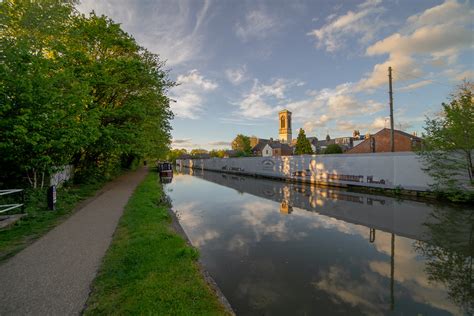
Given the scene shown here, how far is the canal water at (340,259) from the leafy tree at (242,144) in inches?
2178

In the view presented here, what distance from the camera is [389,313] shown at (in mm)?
3865

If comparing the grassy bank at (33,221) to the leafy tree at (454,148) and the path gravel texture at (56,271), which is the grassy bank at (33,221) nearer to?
the path gravel texture at (56,271)

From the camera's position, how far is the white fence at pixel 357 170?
14.8m

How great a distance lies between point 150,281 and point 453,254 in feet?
24.8

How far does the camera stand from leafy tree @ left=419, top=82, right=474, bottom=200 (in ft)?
38.1

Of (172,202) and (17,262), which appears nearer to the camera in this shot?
(17,262)

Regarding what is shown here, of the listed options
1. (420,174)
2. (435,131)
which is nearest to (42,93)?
(435,131)

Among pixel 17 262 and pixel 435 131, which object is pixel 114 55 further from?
pixel 435 131

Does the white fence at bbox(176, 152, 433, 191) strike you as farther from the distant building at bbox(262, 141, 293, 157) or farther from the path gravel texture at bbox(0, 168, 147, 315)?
the distant building at bbox(262, 141, 293, 157)

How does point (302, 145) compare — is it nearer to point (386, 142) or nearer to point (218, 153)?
point (386, 142)

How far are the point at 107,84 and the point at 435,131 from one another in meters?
19.9

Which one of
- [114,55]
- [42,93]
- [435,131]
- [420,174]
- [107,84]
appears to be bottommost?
[420,174]

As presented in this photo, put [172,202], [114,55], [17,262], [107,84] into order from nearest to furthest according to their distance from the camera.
→ [17,262] < [172,202] < [107,84] < [114,55]

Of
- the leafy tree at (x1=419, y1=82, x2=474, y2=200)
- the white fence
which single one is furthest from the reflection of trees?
the white fence
